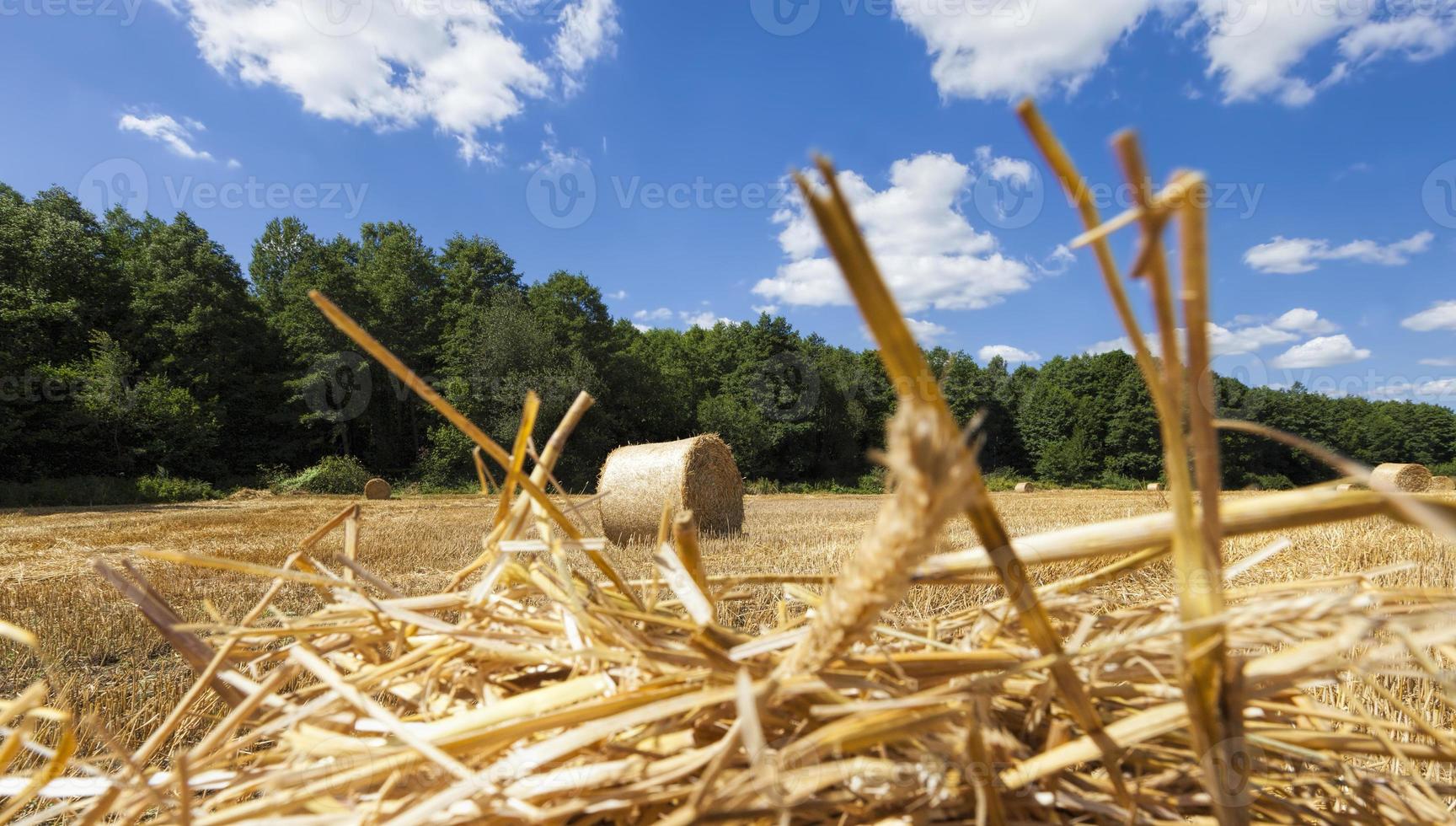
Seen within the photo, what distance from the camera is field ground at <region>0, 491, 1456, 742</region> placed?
4332 mm

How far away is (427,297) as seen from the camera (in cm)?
4388

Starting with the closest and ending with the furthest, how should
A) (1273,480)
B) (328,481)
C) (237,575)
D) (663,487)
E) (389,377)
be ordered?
(237,575) → (663,487) → (328,481) → (389,377) → (1273,480)

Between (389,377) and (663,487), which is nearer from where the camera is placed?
(663,487)

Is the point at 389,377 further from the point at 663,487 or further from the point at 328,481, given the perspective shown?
the point at 663,487

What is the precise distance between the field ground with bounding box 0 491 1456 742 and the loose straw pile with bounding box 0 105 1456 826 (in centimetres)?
32

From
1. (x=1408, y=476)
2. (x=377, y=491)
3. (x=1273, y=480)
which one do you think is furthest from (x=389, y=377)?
(x=1273, y=480)

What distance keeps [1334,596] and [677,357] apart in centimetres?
5125

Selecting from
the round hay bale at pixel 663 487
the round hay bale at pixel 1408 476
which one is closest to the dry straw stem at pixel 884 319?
the round hay bale at pixel 663 487

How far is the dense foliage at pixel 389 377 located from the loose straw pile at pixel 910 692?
29.9m

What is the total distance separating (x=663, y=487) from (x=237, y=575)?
6588 millimetres

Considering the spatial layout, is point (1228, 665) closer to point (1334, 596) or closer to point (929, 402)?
point (1334, 596)

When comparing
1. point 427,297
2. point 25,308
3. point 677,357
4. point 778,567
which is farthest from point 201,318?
point 778,567

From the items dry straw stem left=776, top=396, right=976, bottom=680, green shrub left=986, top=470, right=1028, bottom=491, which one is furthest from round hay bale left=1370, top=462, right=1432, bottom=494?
dry straw stem left=776, top=396, right=976, bottom=680

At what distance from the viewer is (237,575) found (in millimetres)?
8258
